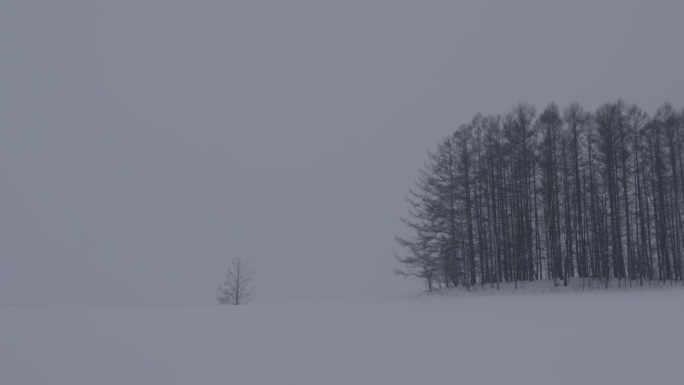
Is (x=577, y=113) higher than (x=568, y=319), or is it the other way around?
(x=577, y=113)

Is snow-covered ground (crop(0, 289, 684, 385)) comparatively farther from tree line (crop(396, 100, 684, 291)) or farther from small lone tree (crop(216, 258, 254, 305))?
small lone tree (crop(216, 258, 254, 305))

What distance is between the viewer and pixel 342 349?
21.9 feet

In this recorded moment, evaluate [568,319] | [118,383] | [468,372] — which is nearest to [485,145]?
[568,319]

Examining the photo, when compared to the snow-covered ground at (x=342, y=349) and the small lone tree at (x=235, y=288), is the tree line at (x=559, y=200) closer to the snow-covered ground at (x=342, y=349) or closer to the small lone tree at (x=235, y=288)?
the small lone tree at (x=235, y=288)

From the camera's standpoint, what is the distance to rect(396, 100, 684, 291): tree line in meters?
24.2

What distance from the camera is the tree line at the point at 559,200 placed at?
24250 millimetres

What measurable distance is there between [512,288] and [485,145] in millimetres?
9604

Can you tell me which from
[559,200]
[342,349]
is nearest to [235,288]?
[559,200]

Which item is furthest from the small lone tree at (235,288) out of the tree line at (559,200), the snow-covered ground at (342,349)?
the snow-covered ground at (342,349)

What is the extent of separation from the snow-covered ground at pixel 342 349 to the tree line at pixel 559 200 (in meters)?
15.1

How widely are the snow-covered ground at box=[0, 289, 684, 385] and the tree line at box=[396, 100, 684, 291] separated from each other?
1510cm

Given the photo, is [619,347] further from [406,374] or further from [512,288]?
[512,288]

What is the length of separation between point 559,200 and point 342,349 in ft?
76.8

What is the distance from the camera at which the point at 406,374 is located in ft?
17.3
